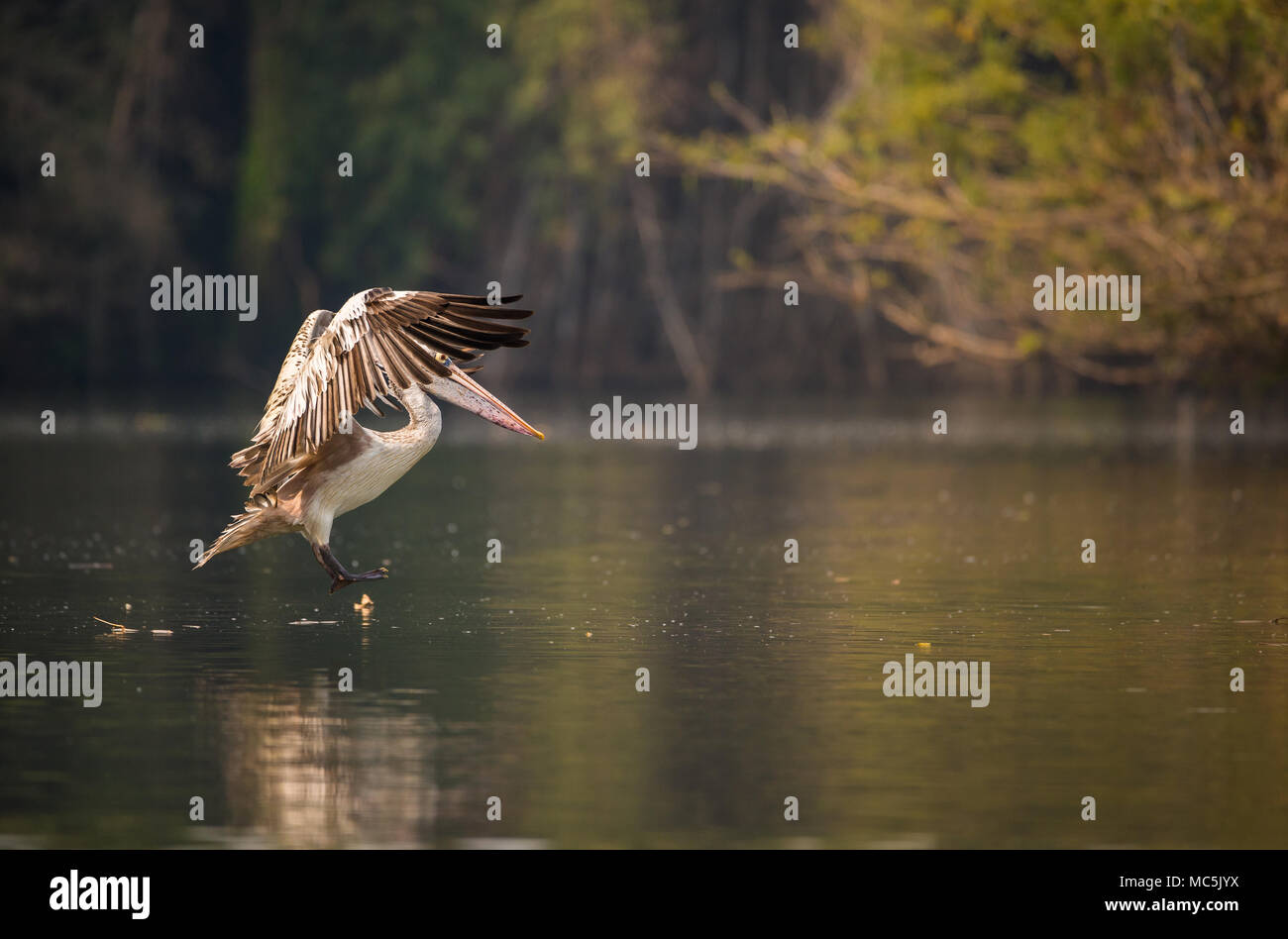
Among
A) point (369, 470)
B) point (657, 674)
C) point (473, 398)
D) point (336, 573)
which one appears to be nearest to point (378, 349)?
point (369, 470)

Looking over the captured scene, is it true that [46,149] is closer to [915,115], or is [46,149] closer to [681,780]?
[915,115]

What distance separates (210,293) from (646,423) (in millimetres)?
19868

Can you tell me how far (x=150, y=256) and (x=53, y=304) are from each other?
218 cm

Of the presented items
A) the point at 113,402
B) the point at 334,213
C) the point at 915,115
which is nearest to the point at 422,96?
the point at 334,213

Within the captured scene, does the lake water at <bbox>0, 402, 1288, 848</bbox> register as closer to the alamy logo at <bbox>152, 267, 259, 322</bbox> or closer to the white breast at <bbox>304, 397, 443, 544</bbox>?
the white breast at <bbox>304, 397, 443, 544</bbox>

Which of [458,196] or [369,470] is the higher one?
[458,196]

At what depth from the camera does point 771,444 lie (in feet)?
94.9

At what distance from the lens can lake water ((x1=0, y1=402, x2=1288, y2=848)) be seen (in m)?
7.18

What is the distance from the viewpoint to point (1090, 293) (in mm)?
25109
